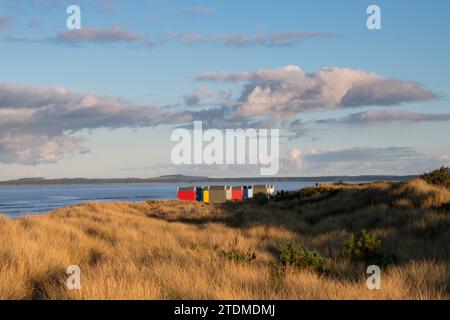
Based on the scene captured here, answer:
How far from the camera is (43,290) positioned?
26.0 feet

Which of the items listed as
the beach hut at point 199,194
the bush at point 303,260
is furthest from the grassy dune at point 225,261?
the beach hut at point 199,194

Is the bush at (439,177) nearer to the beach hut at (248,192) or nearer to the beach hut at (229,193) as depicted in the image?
the beach hut at (229,193)

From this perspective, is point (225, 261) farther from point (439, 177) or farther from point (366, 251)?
point (439, 177)

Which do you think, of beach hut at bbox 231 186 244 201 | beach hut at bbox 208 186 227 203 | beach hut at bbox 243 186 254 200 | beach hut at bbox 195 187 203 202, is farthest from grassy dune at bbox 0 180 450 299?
beach hut at bbox 243 186 254 200

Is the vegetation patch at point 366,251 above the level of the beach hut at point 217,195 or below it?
above

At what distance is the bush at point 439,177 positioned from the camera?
24600 millimetres

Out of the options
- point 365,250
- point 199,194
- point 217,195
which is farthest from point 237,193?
point 365,250

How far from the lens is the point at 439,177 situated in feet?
82.4

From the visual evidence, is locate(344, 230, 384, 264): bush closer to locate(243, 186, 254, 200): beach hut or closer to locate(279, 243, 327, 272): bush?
locate(279, 243, 327, 272): bush

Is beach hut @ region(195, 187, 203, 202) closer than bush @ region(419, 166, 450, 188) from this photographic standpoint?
No

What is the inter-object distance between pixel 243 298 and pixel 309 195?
34.0 metres

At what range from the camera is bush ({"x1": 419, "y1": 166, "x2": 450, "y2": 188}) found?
80.7 feet

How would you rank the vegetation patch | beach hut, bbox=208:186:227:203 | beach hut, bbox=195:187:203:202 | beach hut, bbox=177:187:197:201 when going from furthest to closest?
beach hut, bbox=195:187:203:202, beach hut, bbox=177:187:197:201, beach hut, bbox=208:186:227:203, the vegetation patch

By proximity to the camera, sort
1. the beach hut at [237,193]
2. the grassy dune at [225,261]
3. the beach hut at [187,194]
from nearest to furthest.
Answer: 1. the grassy dune at [225,261]
2. the beach hut at [187,194]
3. the beach hut at [237,193]
